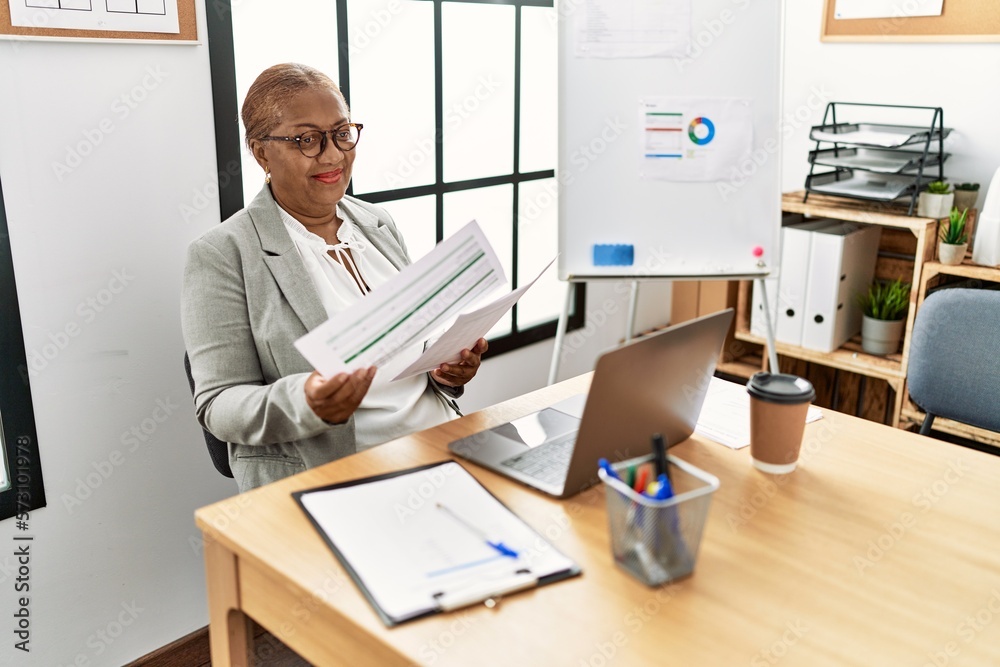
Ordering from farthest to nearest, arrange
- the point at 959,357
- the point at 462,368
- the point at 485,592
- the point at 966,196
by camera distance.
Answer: the point at 966,196
the point at 959,357
the point at 462,368
the point at 485,592

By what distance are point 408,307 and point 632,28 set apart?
1247mm

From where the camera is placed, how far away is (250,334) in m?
1.60

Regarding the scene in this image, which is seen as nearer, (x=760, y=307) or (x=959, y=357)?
(x=959, y=357)

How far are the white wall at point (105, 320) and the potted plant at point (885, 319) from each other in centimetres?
208

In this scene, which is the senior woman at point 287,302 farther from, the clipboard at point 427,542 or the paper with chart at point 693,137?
the paper with chart at point 693,137

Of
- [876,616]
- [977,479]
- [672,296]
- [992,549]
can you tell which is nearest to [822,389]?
[672,296]

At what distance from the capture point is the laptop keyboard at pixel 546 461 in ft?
4.17

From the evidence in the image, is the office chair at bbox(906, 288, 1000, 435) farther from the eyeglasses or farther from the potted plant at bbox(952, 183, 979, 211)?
the eyeglasses

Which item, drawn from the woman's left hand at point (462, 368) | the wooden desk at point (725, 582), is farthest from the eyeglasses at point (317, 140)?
the wooden desk at point (725, 582)

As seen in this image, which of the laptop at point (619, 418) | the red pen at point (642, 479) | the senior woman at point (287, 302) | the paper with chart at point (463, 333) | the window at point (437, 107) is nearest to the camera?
the red pen at point (642, 479)

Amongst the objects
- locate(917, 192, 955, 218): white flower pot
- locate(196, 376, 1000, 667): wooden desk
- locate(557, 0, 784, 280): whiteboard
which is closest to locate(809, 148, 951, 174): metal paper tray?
locate(917, 192, 955, 218): white flower pot

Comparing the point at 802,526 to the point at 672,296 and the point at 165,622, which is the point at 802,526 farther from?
the point at 672,296

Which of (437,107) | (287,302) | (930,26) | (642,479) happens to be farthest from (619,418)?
(930,26)

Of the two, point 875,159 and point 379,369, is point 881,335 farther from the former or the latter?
point 379,369
